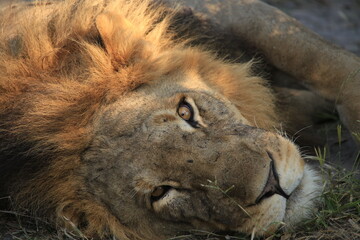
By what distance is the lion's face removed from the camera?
3.14 metres

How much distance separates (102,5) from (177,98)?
3.15 ft

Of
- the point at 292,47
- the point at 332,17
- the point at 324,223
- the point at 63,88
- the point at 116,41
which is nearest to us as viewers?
the point at 324,223

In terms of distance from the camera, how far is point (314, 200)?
3.47 metres

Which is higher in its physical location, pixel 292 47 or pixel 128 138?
pixel 292 47

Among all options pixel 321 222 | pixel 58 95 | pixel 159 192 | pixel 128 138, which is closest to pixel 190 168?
pixel 159 192

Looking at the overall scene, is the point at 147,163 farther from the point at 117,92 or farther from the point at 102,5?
the point at 102,5

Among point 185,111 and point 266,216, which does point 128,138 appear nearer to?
point 185,111

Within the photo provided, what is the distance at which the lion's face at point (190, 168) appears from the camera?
10.3 ft

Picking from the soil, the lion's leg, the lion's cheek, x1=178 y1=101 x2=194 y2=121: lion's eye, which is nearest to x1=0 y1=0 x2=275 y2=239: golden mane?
x1=178 y1=101 x2=194 y2=121: lion's eye

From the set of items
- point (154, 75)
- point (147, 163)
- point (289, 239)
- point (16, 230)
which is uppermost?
point (154, 75)

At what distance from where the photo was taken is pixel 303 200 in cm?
337

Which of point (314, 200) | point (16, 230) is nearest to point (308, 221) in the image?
point (314, 200)

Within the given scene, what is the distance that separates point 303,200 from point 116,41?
57.2 inches

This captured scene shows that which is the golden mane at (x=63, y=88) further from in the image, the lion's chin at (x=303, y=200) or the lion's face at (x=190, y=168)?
the lion's chin at (x=303, y=200)
